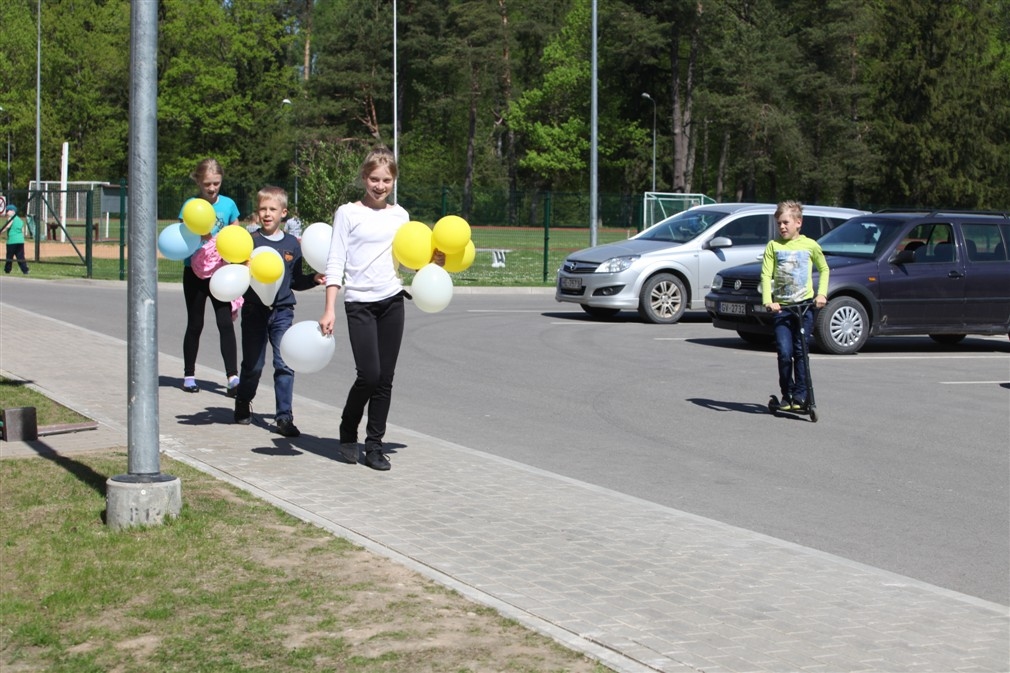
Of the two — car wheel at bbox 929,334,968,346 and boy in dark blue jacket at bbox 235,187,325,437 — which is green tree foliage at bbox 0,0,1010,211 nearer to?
car wheel at bbox 929,334,968,346

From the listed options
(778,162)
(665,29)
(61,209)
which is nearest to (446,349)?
(61,209)

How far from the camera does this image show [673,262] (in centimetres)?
2012

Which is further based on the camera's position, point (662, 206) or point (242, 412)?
point (662, 206)

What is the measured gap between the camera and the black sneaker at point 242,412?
986 cm

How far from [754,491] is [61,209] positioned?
34.3 meters

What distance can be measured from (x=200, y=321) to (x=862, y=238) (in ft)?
30.3

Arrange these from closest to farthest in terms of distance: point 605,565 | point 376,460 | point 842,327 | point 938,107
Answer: point 605,565
point 376,460
point 842,327
point 938,107

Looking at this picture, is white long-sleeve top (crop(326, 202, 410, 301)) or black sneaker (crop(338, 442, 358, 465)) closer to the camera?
white long-sleeve top (crop(326, 202, 410, 301))

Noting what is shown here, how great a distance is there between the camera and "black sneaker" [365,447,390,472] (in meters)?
8.30

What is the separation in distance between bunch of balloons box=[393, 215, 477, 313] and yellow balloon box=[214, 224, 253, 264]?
1.45 m

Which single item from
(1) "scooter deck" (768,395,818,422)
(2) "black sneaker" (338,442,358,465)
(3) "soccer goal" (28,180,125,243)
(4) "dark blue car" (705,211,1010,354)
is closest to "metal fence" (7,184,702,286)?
(3) "soccer goal" (28,180,125,243)

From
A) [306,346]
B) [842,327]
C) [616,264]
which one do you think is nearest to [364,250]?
[306,346]

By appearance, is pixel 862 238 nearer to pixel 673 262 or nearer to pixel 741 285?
pixel 741 285

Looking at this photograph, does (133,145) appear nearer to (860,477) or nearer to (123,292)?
(860,477)
